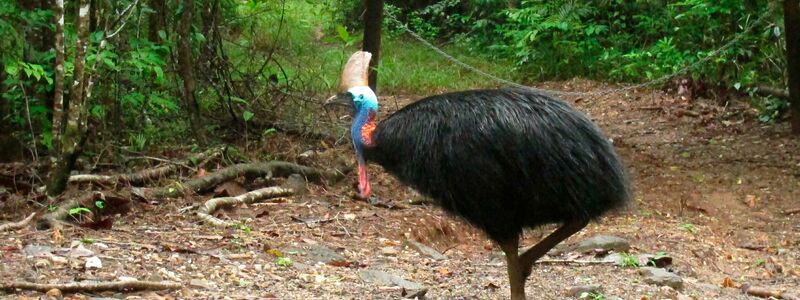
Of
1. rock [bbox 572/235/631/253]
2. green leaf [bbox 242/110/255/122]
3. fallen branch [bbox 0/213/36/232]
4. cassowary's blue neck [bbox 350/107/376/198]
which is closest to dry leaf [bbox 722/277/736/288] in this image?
rock [bbox 572/235/631/253]

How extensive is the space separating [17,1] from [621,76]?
24.4ft

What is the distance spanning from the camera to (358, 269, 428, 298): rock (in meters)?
4.51

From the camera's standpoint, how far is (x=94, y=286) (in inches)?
153

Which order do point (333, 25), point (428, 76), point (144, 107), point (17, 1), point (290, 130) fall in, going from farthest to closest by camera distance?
point (333, 25) → point (428, 76) → point (290, 130) → point (144, 107) → point (17, 1)

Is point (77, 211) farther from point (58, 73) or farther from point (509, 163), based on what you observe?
point (509, 163)

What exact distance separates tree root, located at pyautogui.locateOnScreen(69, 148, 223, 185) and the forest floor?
8 centimetres

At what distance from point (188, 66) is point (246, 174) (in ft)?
3.34

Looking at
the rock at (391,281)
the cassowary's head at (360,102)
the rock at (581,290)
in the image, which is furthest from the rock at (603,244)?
the cassowary's head at (360,102)

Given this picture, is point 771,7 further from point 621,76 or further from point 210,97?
point 210,97

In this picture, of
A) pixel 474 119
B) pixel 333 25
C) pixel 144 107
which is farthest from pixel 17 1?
pixel 333 25

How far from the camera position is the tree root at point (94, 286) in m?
3.78

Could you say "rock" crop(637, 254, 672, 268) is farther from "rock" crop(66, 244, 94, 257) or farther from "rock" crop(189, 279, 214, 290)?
"rock" crop(66, 244, 94, 257)

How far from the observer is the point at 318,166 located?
7.11 m

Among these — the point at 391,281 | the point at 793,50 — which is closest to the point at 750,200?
the point at 793,50
